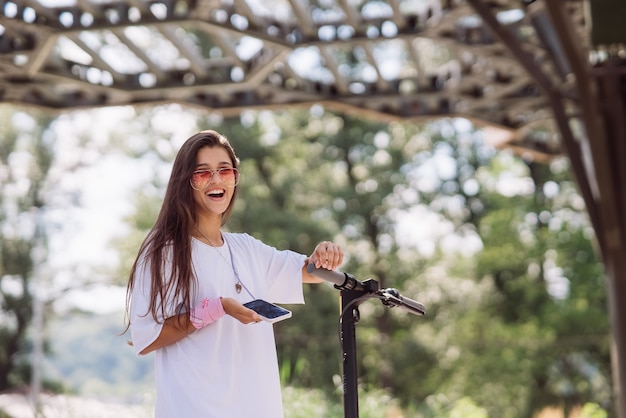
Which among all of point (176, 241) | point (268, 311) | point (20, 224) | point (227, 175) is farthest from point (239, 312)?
point (20, 224)

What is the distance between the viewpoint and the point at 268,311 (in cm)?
204

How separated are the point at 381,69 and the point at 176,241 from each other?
5010 millimetres

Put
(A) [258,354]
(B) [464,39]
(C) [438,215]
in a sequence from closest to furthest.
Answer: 1. (A) [258,354]
2. (B) [464,39]
3. (C) [438,215]

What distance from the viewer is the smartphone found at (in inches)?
79.0

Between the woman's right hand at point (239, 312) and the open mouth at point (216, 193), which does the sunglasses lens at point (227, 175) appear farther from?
the woman's right hand at point (239, 312)

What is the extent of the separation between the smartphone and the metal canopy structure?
350 centimetres

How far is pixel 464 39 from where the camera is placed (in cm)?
625

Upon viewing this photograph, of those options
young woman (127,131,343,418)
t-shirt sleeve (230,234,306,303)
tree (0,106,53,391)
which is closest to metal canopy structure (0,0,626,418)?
t-shirt sleeve (230,234,306,303)

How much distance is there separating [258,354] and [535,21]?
496 centimetres

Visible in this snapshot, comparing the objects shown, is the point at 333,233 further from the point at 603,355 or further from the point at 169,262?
the point at 169,262

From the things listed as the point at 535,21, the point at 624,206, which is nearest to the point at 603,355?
the point at 624,206

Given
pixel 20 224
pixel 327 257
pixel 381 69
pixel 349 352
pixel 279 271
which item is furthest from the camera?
pixel 20 224

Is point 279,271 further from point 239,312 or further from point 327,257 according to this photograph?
point 239,312

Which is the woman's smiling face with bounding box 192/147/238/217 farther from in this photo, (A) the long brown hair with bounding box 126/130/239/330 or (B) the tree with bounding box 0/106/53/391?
(B) the tree with bounding box 0/106/53/391
